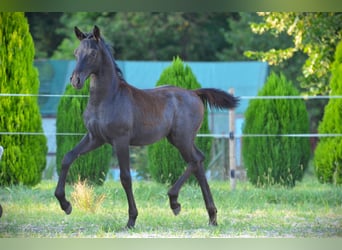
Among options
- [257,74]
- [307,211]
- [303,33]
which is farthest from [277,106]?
[257,74]

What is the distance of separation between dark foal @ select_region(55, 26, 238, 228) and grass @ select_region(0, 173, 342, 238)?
183 mm

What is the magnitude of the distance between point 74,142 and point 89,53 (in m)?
2.79

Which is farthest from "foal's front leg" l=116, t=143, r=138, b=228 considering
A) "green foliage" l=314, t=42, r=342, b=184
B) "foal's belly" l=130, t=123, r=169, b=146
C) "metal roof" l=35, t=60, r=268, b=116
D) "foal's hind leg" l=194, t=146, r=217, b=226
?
"metal roof" l=35, t=60, r=268, b=116

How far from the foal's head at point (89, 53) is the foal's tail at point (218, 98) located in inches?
39.4

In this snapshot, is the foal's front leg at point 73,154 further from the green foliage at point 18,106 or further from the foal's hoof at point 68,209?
the green foliage at point 18,106

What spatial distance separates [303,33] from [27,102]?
352 cm

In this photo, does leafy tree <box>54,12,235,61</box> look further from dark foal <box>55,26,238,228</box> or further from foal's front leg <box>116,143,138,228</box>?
foal's front leg <box>116,143,138,228</box>

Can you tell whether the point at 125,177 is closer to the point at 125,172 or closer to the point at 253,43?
the point at 125,172

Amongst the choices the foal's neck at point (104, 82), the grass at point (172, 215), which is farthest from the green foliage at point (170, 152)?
the foal's neck at point (104, 82)

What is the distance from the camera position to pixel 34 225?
22.6 ft

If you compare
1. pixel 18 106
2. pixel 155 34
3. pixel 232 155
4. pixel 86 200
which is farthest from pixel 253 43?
pixel 86 200

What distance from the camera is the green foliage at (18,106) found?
773 cm

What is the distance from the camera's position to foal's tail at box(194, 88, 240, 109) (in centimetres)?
684

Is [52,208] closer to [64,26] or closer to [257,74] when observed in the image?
[257,74]
